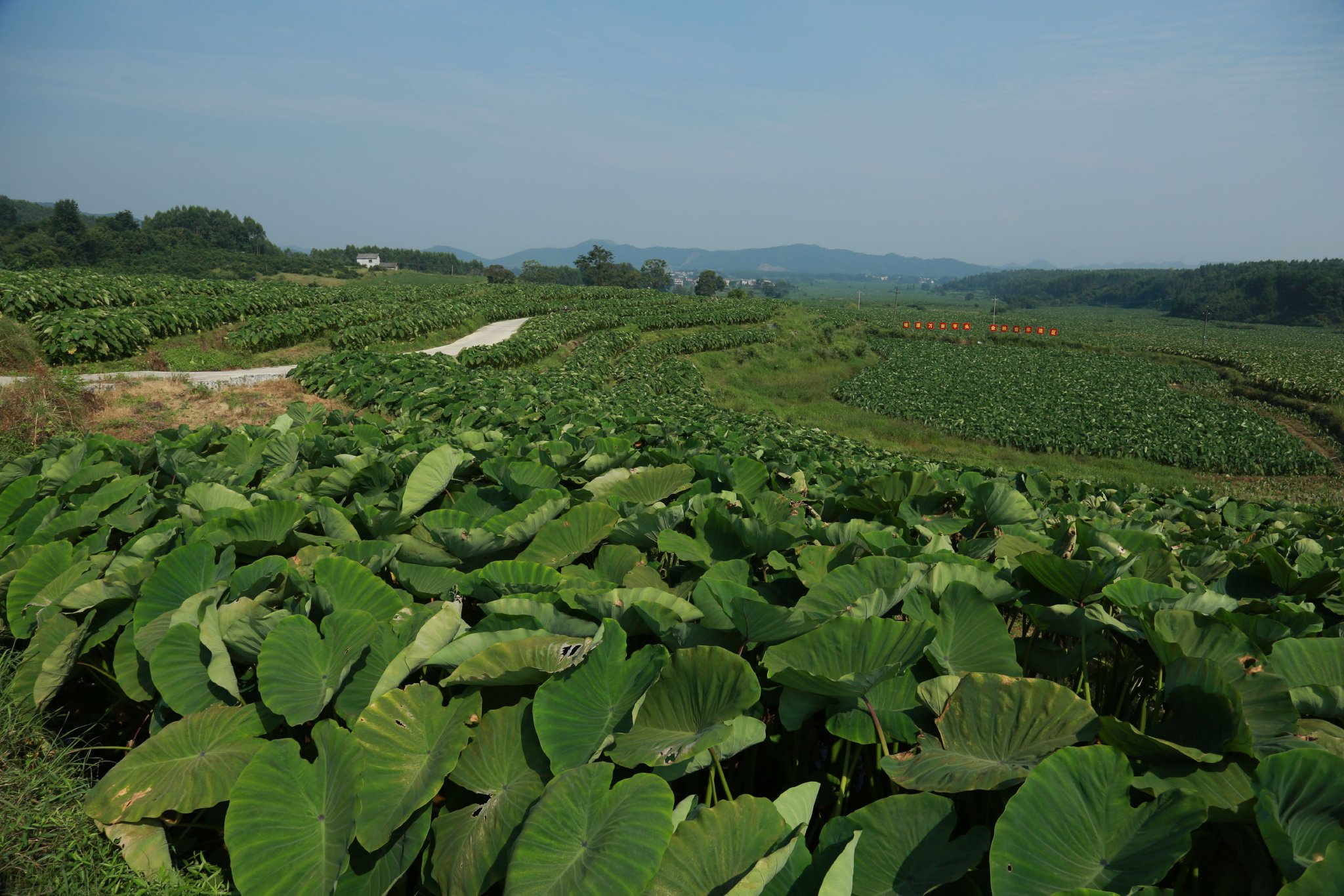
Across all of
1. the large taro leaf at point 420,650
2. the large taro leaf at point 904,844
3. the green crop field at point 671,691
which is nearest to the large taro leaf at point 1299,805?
the green crop field at point 671,691

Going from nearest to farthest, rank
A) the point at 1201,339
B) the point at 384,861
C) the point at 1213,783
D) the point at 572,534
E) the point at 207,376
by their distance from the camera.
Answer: the point at 1213,783 → the point at 384,861 → the point at 572,534 → the point at 207,376 → the point at 1201,339

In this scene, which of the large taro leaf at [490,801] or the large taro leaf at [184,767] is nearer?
the large taro leaf at [490,801]

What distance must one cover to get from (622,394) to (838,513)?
13.8 metres

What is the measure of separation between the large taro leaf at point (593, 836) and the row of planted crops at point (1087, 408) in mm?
23715

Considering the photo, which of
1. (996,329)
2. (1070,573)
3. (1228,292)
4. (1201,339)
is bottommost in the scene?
(1070,573)

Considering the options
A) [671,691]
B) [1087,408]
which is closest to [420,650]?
[671,691]

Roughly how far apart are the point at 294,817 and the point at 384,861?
0.79ft

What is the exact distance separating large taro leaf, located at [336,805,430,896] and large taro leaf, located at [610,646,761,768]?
42cm

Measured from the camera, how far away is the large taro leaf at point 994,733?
128 centimetres

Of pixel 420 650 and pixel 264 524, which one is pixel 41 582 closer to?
pixel 264 524

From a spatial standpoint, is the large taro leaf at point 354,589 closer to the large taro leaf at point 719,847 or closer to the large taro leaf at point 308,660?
the large taro leaf at point 308,660

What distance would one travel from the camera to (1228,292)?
10744 cm

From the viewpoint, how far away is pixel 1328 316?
8981 cm

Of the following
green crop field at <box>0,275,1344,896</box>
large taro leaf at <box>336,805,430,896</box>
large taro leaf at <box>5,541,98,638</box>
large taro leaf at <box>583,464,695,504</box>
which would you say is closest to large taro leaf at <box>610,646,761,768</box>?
green crop field at <box>0,275,1344,896</box>
